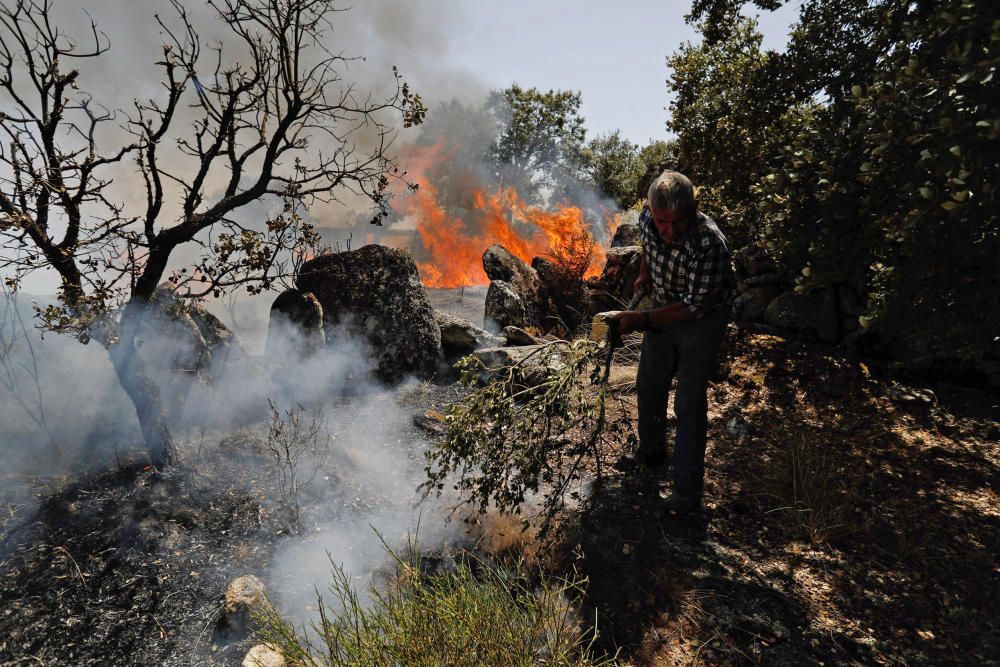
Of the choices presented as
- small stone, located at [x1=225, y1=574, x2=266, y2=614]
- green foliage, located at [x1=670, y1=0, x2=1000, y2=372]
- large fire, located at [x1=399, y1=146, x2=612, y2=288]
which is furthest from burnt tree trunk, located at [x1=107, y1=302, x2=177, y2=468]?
large fire, located at [x1=399, y1=146, x2=612, y2=288]

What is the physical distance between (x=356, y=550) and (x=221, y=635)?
91 cm

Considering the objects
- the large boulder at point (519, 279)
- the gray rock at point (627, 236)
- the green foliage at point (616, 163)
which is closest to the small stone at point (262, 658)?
the large boulder at point (519, 279)

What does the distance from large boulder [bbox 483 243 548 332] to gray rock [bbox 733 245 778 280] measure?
2928 millimetres

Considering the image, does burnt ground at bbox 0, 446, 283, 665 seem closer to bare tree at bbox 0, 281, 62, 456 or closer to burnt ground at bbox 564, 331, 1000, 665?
bare tree at bbox 0, 281, 62, 456

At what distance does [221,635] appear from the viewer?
9.50 feet

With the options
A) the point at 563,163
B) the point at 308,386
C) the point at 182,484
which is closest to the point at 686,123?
the point at 308,386

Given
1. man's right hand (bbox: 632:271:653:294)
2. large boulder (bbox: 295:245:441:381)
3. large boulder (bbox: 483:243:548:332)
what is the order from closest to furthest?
1. man's right hand (bbox: 632:271:653:294)
2. large boulder (bbox: 295:245:441:381)
3. large boulder (bbox: 483:243:548:332)

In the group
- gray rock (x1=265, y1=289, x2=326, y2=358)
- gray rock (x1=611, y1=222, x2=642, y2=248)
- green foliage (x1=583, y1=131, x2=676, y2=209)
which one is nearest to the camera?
gray rock (x1=265, y1=289, x2=326, y2=358)

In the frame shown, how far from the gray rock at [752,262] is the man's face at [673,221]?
13.9 feet

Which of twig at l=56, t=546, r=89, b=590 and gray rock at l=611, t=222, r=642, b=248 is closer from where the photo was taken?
twig at l=56, t=546, r=89, b=590

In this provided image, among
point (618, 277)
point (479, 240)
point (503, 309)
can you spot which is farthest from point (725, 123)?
point (479, 240)

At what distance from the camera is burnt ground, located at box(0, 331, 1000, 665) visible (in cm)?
276

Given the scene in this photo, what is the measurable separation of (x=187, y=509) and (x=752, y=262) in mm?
7123

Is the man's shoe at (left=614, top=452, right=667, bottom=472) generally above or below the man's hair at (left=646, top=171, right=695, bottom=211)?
below
